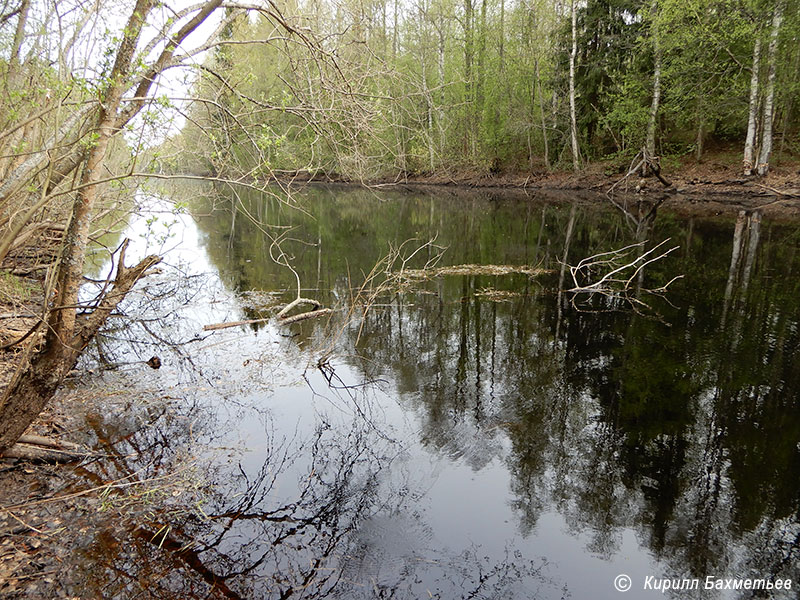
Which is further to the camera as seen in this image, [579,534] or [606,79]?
[606,79]

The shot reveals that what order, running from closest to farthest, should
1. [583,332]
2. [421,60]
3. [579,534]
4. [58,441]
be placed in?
[579,534] → [58,441] → [583,332] → [421,60]

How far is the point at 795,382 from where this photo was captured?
20.9ft

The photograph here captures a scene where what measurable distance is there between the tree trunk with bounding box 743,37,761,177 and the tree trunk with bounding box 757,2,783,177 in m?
0.36

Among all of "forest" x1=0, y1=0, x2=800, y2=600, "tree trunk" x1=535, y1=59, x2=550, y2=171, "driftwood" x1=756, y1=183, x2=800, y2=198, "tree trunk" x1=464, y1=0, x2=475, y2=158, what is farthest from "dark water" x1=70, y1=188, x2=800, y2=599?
"tree trunk" x1=464, y1=0, x2=475, y2=158

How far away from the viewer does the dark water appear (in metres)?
3.70

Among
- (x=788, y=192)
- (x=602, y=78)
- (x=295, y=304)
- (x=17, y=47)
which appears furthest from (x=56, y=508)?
(x=602, y=78)

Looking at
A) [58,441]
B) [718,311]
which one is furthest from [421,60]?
[58,441]

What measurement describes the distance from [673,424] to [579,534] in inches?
87.5

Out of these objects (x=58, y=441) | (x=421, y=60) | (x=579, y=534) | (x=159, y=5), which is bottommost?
(x=579, y=534)

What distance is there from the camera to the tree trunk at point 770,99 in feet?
67.9

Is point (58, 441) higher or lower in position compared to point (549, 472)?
higher

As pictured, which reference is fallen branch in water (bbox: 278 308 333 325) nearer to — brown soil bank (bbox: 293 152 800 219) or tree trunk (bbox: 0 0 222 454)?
tree trunk (bbox: 0 0 222 454)

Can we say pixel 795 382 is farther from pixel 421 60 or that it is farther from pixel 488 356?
pixel 421 60

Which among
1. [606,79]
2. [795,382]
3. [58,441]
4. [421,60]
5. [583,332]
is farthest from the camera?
[421,60]
